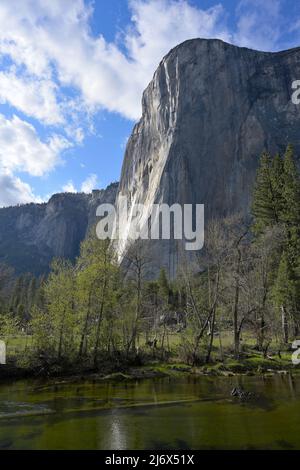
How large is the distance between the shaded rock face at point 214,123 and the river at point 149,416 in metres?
67.6

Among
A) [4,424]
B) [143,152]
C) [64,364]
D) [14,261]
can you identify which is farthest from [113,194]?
[4,424]

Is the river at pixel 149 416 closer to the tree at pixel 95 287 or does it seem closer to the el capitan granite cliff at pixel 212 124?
the tree at pixel 95 287

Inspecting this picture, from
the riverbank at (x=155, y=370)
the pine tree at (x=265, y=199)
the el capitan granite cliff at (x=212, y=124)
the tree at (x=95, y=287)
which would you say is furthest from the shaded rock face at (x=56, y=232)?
the riverbank at (x=155, y=370)

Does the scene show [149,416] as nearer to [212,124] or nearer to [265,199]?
[265,199]

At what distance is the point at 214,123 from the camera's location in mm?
92562

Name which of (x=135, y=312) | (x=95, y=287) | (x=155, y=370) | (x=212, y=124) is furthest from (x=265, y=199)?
(x=212, y=124)

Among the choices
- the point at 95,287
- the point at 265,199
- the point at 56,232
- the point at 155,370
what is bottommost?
the point at 155,370

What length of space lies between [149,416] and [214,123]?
86.7 meters

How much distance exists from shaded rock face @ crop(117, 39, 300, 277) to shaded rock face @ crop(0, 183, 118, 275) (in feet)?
263

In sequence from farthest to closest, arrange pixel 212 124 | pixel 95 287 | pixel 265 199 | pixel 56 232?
pixel 56 232 < pixel 212 124 < pixel 265 199 < pixel 95 287

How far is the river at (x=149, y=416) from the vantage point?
1057 centimetres

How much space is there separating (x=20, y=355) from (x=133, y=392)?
345 inches

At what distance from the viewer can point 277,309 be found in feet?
110

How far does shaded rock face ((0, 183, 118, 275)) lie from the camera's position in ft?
575
